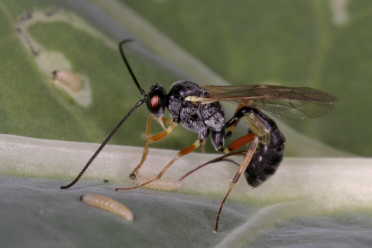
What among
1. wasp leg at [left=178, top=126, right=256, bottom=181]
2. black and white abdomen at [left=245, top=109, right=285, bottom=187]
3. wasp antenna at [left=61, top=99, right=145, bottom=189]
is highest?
wasp antenna at [left=61, top=99, right=145, bottom=189]

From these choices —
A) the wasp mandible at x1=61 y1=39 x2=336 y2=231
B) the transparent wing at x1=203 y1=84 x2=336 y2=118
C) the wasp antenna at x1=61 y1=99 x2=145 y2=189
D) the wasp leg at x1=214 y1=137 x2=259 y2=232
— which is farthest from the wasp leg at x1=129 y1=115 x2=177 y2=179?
the wasp leg at x1=214 y1=137 x2=259 y2=232

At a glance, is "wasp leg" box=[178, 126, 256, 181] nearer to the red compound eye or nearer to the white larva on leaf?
the red compound eye

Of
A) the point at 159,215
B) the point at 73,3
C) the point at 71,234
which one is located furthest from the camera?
the point at 73,3

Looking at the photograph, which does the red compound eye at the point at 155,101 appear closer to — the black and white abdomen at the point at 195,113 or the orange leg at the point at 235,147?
the black and white abdomen at the point at 195,113

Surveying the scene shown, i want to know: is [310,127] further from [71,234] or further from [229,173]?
[71,234]

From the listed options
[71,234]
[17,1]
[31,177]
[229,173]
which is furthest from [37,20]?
[71,234]

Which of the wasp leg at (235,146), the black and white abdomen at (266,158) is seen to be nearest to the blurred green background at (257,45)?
the wasp leg at (235,146)

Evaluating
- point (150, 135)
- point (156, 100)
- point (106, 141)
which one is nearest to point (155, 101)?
point (156, 100)
